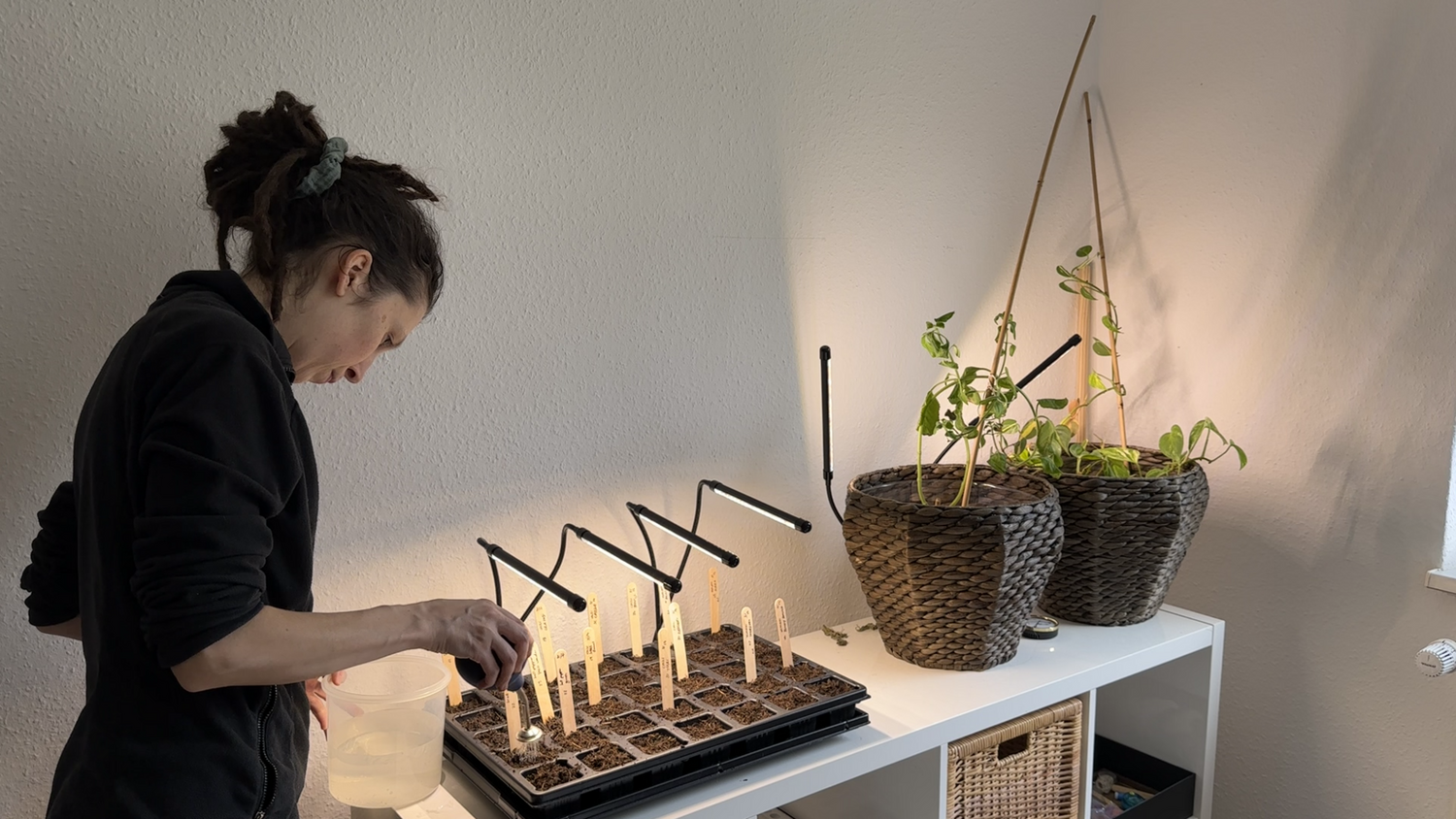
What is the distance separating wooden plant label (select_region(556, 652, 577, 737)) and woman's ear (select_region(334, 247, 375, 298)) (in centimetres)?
48

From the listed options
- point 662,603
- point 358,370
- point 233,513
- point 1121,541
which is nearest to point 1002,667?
point 1121,541

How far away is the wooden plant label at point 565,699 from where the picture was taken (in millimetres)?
1209

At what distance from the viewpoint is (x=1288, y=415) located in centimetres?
184

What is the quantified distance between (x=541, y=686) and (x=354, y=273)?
551 millimetres

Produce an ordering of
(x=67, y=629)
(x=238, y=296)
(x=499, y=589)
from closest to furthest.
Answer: (x=238, y=296), (x=67, y=629), (x=499, y=589)

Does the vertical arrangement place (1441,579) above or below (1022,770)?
above

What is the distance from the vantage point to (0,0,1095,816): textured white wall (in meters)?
1.12

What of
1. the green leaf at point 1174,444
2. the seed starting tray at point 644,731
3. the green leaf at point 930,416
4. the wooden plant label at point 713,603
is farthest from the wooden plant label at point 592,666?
the green leaf at point 1174,444

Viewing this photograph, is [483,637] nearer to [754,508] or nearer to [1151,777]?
[754,508]

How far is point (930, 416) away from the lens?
4.98 ft

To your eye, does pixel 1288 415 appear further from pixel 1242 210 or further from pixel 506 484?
pixel 506 484

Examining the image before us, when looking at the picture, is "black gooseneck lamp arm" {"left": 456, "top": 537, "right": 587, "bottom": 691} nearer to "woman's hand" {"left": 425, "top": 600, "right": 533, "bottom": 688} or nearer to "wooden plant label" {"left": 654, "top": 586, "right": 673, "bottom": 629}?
"woman's hand" {"left": 425, "top": 600, "right": 533, "bottom": 688}

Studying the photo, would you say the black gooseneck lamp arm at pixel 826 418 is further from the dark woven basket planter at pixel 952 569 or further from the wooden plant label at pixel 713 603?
the wooden plant label at pixel 713 603

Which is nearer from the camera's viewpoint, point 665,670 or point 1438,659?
point 665,670
